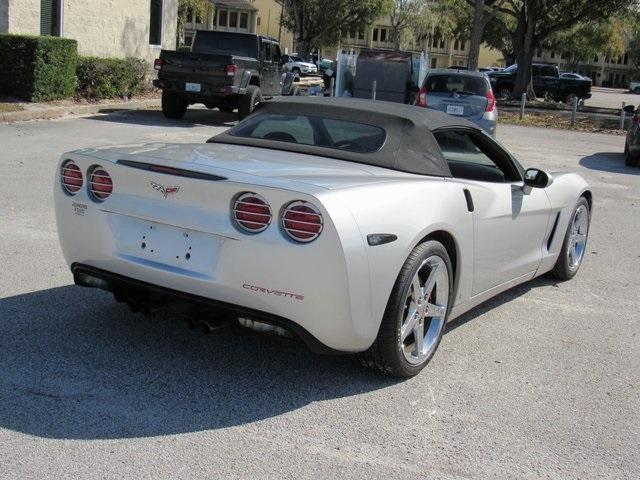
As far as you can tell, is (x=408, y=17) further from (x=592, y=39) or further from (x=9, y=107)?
(x=9, y=107)

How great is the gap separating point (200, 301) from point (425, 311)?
4.15ft

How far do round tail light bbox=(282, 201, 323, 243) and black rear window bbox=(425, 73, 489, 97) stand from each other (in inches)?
576

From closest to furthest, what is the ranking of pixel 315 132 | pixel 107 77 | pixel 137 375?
pixel 137 375
pixel 315 132
pixel 107 77

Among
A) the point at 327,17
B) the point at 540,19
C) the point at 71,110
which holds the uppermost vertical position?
the point at 327,17

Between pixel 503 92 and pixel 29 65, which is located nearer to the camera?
pixel 29 65

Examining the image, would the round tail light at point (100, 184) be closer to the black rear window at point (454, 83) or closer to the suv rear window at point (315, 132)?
the suv rear window at point (315, 132)

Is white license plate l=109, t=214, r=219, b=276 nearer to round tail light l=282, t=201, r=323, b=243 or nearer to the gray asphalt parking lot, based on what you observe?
round tail light l=282, t=201, r=323, b=243

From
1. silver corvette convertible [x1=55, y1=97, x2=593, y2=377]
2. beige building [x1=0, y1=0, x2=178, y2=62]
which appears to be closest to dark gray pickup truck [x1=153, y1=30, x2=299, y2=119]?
beige building [x1=0, y1=0, x2=178, y2=62]

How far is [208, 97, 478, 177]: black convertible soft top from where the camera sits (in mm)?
4602

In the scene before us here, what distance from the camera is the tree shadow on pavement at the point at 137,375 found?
360 centimetres

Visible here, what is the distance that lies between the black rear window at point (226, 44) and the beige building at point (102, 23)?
4.01 m

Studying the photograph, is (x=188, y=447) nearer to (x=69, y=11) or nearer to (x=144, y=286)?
(x=144, y=286)

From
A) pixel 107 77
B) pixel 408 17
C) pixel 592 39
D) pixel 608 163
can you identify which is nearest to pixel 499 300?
pixel 608 163

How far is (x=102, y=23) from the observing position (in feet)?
75.5
